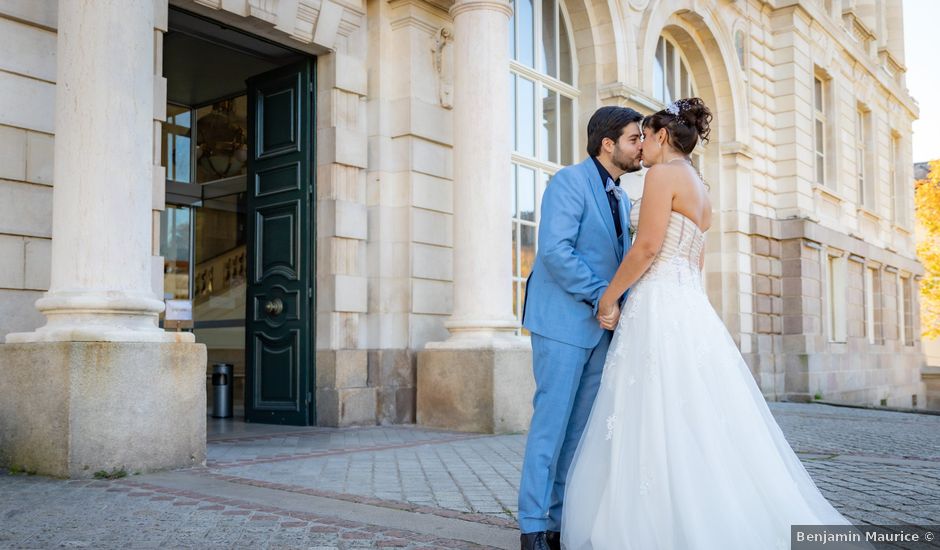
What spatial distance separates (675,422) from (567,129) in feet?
31.5

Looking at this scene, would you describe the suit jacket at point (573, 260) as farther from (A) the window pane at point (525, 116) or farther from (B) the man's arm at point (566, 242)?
(A) the window pane at point (525, 116)

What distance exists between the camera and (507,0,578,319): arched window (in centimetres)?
1118

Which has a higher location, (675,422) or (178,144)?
(178,144)

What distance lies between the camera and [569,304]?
3609 millimetres

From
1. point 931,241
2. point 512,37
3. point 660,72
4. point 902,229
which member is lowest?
point 902,229

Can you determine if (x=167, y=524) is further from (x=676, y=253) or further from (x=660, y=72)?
(x=660, y=72)

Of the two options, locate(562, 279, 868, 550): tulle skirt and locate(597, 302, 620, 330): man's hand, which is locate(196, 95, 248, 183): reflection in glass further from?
locate(562, 279, 868, 550): tulle skirt

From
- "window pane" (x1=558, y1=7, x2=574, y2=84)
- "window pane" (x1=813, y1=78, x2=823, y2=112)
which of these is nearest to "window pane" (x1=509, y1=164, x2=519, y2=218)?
"window pane" (x1=558, y1=7, x2=574, y2=84)

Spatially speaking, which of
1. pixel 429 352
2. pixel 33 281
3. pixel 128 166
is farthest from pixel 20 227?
pixel 429 352

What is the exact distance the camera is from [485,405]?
8.55 m

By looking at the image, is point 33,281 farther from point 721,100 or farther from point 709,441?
point 721,100

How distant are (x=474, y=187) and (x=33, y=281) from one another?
4291mm

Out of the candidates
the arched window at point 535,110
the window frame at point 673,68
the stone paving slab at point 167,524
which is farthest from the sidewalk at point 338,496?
the window frame at point 673,68

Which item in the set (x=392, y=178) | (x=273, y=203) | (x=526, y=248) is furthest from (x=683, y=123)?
(x=526, y=248)
